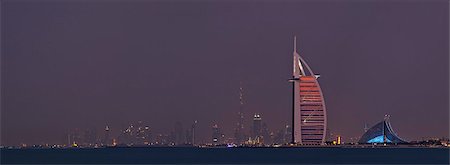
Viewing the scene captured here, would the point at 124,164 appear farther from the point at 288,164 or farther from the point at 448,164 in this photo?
the point at 448,164

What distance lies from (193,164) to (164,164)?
12.0ft

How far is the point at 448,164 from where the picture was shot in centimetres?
14825

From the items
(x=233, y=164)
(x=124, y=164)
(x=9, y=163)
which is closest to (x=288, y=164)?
(x=233, y=164)

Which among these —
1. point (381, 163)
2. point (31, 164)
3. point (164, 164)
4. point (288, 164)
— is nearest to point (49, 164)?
point (31, 164)

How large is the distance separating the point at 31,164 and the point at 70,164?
477cm

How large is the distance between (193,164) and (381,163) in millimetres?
24002

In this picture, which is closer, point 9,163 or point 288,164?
point 288,164

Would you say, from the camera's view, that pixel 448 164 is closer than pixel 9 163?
Yes

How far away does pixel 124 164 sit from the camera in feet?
518

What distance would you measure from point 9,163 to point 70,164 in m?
9.30

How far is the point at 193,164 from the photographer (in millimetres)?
156750

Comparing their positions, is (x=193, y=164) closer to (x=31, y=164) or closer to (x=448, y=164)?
(x=31, y=164)

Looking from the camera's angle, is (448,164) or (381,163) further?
Answer: (381,163)

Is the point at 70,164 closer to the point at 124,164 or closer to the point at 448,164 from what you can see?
the point at 124,164
